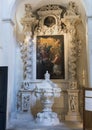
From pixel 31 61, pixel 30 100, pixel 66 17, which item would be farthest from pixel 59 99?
pixel 66 17

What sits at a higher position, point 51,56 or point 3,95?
point 51,56

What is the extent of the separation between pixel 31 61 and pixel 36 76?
65 centimetres

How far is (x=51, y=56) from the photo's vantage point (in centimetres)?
959

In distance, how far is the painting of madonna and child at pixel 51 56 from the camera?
31.1ft

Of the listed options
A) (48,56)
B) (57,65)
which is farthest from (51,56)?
(57,65)

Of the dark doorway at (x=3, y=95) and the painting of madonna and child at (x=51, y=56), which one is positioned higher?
the painting of madonna and child at (x=51, y=56)

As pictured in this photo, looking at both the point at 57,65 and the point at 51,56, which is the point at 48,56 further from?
the point at 57,65

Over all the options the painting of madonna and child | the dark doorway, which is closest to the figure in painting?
the painting of madonna and child

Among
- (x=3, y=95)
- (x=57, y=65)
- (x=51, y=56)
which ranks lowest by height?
(x=3, y=95)

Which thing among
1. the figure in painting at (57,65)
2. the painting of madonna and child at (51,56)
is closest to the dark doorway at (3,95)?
the painting of madonna and child at (51,56)

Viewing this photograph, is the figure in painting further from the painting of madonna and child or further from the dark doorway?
the dark doorway

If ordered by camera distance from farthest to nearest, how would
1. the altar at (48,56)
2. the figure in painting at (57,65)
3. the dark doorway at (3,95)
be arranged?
the figure in painting at (57,65)
the altar at (48,56)
the dark doorway at (3,95)

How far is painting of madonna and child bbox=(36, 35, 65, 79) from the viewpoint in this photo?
31.1ft

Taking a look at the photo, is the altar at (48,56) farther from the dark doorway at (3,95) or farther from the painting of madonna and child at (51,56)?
the dark doorway at (3,95)
